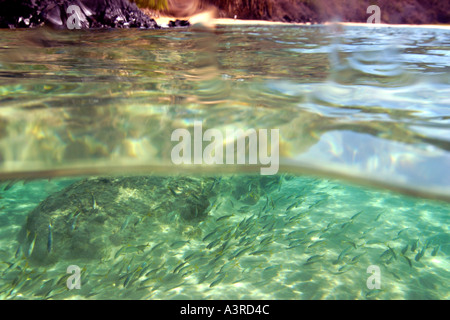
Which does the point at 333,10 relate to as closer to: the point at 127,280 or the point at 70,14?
the point at 70,14

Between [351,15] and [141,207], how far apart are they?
21.5 metres

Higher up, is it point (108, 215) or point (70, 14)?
point (70, 14)

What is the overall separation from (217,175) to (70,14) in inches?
470

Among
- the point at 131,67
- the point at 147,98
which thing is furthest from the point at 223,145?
the point at 131,67

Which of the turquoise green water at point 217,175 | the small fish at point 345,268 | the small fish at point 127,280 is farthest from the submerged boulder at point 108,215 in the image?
the small fish at point 345,268

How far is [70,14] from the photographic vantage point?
13.3m

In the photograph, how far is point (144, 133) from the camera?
3541 millimetres

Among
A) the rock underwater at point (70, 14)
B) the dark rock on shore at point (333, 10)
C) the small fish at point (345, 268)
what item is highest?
the dark rock on shore at point (333, 10)

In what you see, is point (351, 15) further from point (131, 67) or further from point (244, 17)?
point (131, 67)

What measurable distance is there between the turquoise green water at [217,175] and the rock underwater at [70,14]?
761cm

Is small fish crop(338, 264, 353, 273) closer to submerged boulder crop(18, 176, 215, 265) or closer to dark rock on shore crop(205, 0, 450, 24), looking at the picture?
submerged boulder crop(18, 176, 215, 265)

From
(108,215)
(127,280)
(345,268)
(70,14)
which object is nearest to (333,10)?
(70,14)

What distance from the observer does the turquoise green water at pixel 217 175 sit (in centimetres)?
340

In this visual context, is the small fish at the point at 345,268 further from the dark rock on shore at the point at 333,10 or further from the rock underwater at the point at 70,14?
the dark rock on shore at the point at 333,10
